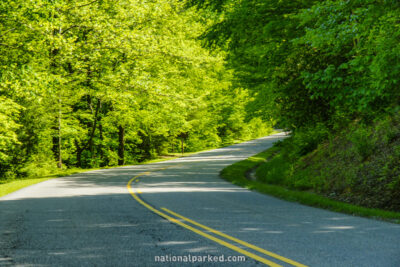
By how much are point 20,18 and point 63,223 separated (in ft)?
34.2

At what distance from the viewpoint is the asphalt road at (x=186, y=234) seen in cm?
514

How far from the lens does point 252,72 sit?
2148 cm

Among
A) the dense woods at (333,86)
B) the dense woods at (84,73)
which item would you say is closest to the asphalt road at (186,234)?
the dense woods at (333,86)

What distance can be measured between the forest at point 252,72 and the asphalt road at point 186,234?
3.43 metres

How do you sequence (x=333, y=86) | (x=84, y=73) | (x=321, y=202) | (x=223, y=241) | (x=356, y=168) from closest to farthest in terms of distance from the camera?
(x=223, y=241), (x=333, y=86), (x=321, y=202), (x=356, y=168), (x=84, y=73)

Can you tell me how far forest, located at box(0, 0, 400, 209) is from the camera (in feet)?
29.8

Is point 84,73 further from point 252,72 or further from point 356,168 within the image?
point 356,168

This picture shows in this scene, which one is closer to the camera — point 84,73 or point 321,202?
point 321,202

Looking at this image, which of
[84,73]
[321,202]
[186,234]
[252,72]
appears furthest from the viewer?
[84,73]

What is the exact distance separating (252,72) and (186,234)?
632 inches

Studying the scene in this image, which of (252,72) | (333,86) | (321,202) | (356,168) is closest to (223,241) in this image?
(321,202)

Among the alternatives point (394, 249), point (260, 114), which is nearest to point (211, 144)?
point (260, 114)

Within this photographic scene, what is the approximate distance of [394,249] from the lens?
5.39 meters

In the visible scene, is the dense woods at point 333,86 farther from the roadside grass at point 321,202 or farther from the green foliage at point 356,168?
the roadside grass at point 321,202
